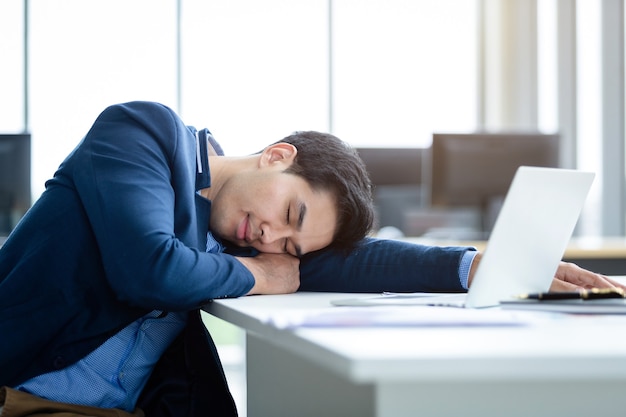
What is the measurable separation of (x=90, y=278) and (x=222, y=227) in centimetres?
27

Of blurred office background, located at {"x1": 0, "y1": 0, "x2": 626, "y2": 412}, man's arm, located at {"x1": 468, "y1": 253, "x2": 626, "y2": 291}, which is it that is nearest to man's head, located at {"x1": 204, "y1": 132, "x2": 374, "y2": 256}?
man's arm, located at {"x1": 468, "y1": 253, "x2": 626, "y2": 291}

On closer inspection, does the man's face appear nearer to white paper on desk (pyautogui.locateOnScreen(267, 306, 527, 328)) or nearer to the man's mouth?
the man's mouth

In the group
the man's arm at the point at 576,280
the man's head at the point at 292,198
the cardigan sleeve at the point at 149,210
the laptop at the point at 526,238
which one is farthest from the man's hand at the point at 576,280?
the cardigan sleeve at the point at 149,210

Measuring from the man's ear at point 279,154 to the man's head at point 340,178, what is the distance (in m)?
0.01

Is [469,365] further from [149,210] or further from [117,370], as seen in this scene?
[117,370]

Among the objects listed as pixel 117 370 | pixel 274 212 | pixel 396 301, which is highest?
pixel 274 212

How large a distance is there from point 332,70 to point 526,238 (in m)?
5.35

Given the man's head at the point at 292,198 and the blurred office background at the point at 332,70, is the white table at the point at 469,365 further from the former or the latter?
the blurred office background at the point at 332,70

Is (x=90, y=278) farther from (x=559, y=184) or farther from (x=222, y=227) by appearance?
(x=559, y=184)

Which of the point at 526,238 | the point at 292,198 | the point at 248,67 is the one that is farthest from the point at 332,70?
the point at 526,238

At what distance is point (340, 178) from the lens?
144 centimetres

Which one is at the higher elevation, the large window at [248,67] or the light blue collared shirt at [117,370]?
the large window at [248,67]

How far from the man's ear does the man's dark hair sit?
13 millimetres

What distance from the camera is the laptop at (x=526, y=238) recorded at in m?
1.02
